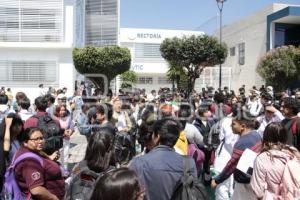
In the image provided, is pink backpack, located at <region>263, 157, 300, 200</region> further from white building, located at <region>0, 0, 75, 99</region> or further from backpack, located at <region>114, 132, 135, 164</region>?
white building, located at <region>0, 0, 75, 99</region>

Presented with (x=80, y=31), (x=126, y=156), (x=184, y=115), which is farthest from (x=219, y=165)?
(x=80, y=31)

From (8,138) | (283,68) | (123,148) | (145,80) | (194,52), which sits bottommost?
(123,148)

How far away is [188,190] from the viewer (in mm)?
3258

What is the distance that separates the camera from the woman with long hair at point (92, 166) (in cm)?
343

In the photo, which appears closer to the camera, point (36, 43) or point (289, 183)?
point (289, 183)

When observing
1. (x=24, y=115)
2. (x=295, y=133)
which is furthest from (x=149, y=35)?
(x=295, y=133)

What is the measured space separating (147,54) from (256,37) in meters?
18.6

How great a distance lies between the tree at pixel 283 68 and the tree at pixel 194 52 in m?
2.97

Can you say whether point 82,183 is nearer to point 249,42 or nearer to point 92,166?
point 92,166

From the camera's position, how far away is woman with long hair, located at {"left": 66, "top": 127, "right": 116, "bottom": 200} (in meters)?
3.43

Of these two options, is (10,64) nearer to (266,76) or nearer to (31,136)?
(266,76)

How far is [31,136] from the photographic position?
4.15 metres

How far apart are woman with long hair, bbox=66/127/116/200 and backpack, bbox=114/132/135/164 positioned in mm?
2476

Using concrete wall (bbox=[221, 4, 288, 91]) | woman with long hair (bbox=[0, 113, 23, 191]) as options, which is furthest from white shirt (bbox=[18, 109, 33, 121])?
concrete wall (bbox=[221, 4, 288, 91])
